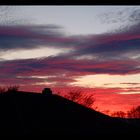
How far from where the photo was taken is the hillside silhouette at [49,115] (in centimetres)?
1025

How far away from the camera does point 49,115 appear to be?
38.7 ft

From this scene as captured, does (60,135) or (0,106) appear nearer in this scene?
(60,135)

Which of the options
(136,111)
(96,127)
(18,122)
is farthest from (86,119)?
(136,111)

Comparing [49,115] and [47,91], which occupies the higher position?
[47,91]

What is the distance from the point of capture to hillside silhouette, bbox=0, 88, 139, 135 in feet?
33.6

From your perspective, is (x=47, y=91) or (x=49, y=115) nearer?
(x=49, y=115)

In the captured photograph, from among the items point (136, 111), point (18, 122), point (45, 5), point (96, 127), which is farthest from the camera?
point (136, 111)

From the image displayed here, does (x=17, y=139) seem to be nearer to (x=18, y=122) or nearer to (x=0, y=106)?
(x=18, y=122)

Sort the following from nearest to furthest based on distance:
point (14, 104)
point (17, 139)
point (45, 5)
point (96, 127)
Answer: point (45, 5) → point (17, 139) → point (14, 104) → point (96, 127)

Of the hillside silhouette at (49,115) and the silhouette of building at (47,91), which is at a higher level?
the silhouette of building at (47,91)
